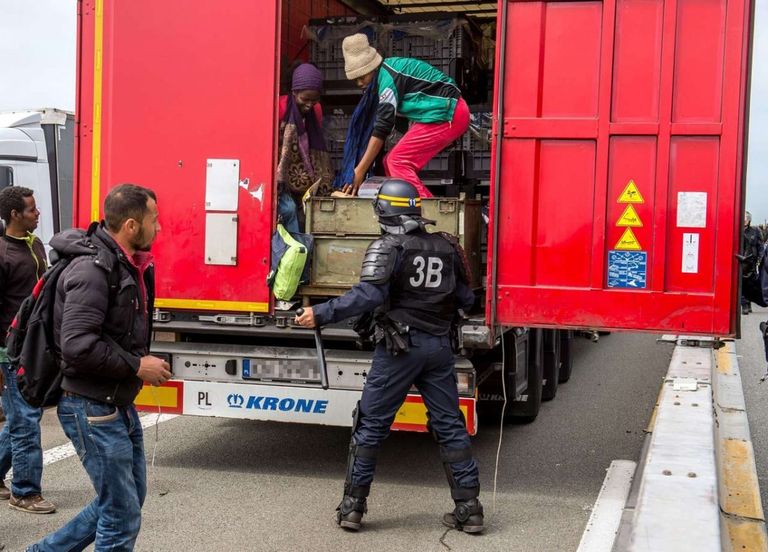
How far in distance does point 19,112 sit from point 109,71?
728cm

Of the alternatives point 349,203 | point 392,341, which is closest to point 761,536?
point 392,341

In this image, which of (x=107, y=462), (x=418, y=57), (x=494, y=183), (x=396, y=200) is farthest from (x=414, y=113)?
(x=107, y=462)

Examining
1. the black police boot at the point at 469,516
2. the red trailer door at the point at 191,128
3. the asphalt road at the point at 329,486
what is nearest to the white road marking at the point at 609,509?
the asphalt road at the point at 329,486

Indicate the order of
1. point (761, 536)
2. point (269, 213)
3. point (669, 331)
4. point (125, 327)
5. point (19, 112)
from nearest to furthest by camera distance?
point (125, 327), point (761, 536), point (669, 331), point (269, 213), point (19, 112)

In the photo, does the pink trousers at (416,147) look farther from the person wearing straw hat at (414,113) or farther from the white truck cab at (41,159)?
the white truck cab at (41,159)

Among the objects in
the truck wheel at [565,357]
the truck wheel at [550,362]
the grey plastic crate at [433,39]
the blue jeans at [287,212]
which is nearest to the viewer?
the blue jeans at [287,212]

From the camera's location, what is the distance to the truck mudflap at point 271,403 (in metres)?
5.77

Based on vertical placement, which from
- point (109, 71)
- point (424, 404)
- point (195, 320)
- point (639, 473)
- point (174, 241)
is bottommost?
point (639, 473)

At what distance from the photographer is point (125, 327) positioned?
3650 mm

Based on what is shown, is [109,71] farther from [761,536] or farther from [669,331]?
[761,536]

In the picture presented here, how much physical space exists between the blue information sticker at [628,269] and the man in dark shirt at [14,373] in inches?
131

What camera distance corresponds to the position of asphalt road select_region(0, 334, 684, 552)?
5.09 meters

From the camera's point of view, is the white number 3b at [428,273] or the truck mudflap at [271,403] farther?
the truck mudflap at [271,403]

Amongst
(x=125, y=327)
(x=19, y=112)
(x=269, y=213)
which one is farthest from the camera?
(x=19, y=112)
